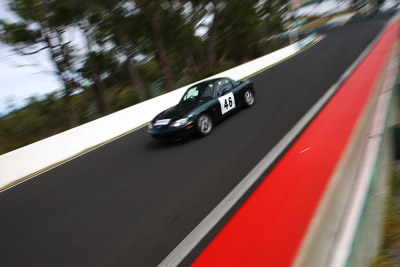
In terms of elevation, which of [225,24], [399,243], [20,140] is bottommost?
[399,243]

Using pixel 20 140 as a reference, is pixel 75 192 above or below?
below

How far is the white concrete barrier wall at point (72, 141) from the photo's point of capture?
23.6 feet

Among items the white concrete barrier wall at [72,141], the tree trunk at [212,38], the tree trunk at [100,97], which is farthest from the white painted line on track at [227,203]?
the tree trunk at [212,38]

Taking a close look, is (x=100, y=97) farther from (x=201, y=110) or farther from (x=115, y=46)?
(x=201, y=110)

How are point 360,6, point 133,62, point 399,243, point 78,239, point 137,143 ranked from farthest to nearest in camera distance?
1. point 360,6
2. point 133,62
3. point 137,143
4. point 78,239
5. point 399,243

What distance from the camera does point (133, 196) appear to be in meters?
4.14

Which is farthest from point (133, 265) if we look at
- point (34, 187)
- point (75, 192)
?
point (34, 187)

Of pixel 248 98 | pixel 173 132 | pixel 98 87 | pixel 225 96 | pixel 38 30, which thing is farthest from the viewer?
pixel 98 87

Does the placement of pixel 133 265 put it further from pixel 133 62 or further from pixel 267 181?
pixel 133 62

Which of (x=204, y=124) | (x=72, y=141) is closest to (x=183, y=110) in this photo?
(x=204, y=124)

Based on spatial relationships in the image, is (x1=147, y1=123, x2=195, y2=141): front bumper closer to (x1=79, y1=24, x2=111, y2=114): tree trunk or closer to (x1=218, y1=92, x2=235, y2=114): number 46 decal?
(x1=218, y1=92, x2=235, y2=114): number 46 decal

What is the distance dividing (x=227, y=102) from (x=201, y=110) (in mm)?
1032

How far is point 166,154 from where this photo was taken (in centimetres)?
571

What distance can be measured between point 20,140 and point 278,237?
16.1m
